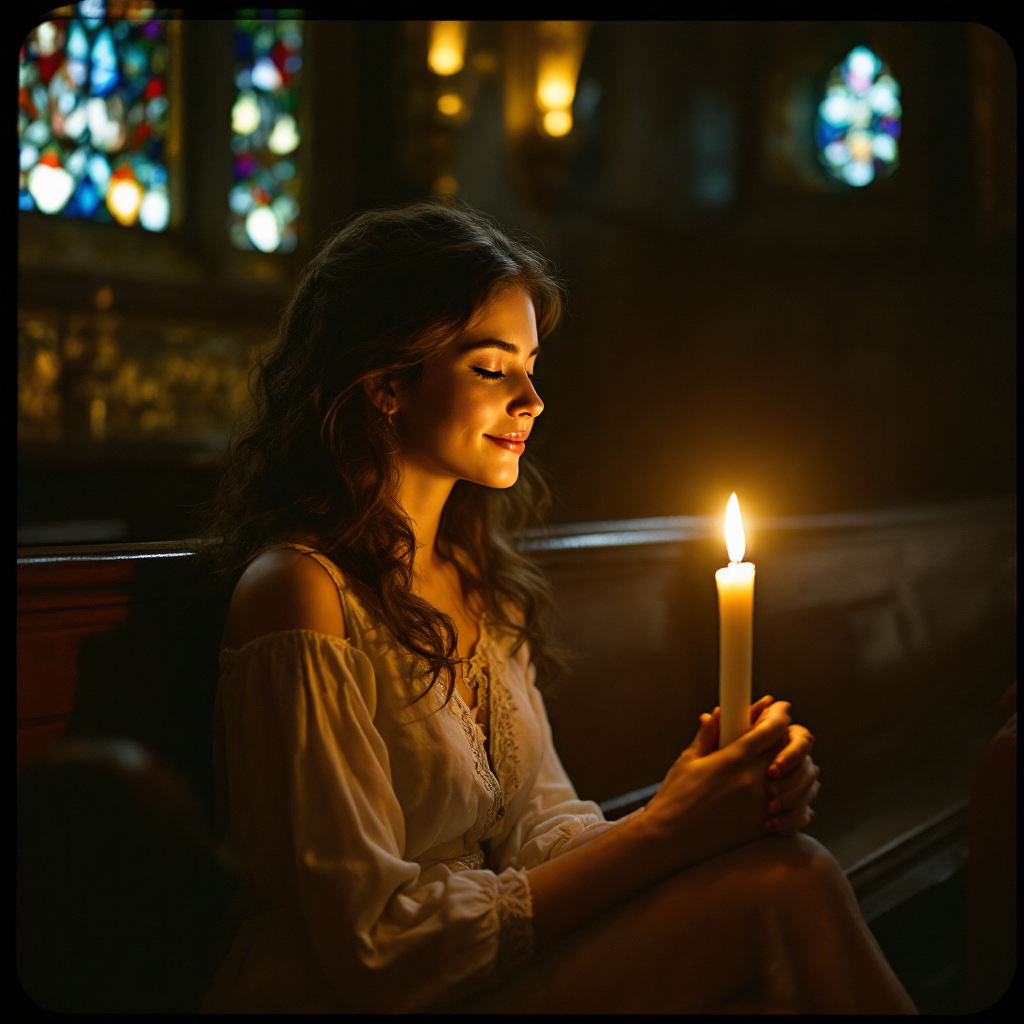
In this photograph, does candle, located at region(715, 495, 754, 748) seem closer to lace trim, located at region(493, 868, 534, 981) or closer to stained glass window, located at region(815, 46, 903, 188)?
lace trim, located at region(493, 868, 534, 981)

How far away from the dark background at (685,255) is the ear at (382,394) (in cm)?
370

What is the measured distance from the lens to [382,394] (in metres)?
→ 1.33

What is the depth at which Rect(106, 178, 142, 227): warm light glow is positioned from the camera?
5.15m

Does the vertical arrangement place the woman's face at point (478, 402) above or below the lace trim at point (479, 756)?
above

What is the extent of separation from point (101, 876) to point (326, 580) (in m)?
0.44

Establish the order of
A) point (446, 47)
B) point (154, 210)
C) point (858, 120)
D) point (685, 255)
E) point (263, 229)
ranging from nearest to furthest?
point (446, 47) → point (154, 210) → point (263, 229) → point (858, 120) → point (685, 255)

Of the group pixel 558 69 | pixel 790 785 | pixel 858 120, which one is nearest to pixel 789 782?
pixel 790 785

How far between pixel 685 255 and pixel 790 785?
5.18 m

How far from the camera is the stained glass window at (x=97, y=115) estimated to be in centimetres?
490

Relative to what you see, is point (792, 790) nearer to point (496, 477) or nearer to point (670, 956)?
point (670, 956)

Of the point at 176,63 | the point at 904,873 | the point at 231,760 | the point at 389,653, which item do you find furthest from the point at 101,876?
the point at 176,63

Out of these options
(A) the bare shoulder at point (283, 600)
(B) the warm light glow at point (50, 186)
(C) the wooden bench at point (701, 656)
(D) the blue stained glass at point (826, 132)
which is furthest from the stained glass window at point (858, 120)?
(A) the bare shoulder at point (283, 600)

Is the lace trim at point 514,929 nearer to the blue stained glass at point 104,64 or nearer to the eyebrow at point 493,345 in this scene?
the eyebrow at point 493,345

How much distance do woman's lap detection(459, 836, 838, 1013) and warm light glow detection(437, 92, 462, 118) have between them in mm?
4981
